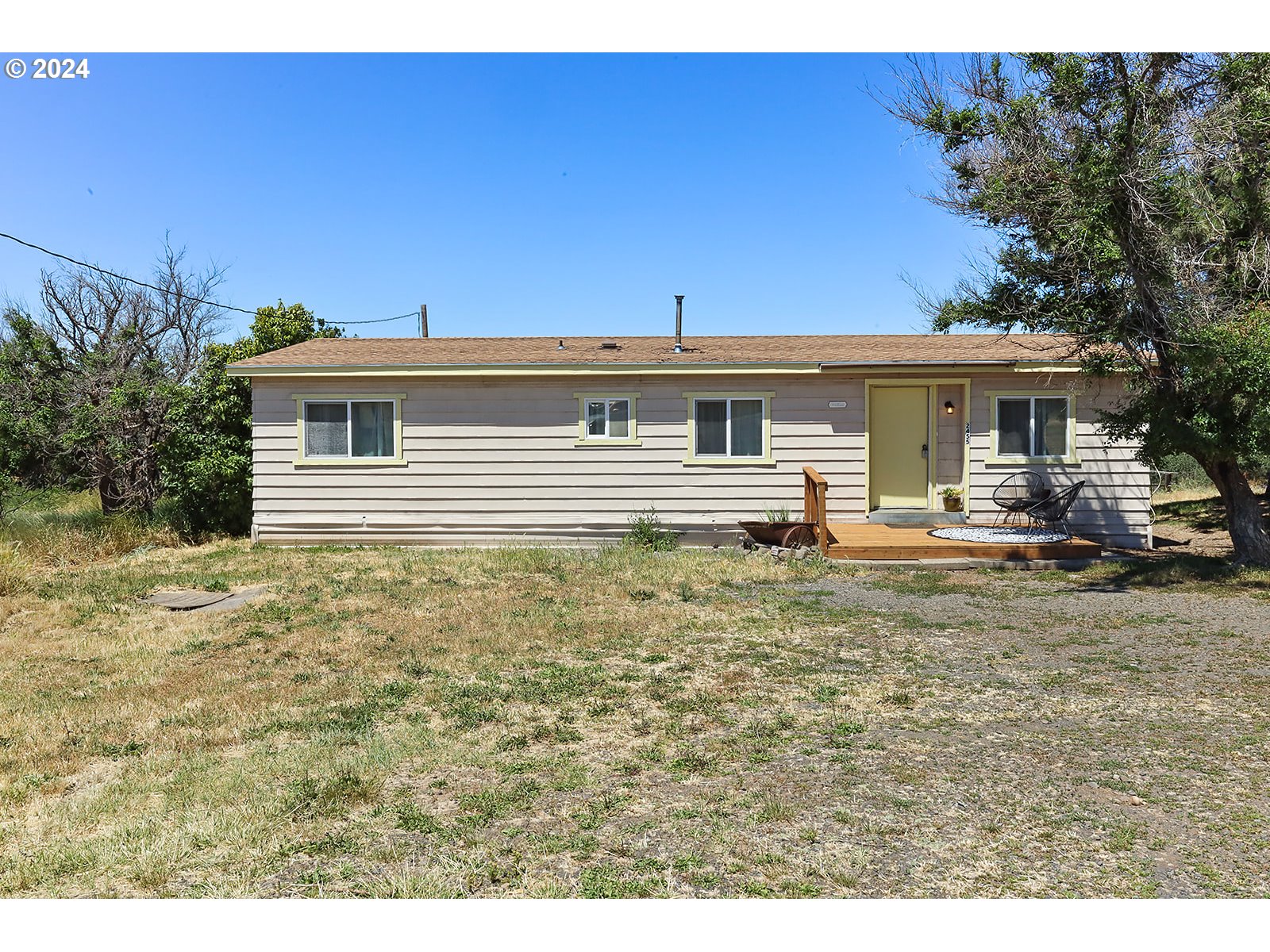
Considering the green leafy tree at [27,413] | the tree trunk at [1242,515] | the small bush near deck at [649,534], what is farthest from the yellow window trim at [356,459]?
the tree trunk at [1242,515]

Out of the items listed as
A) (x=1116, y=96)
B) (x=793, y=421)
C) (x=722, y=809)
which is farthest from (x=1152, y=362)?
(x=722, y=809)

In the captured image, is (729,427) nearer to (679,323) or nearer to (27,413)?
(679,323)

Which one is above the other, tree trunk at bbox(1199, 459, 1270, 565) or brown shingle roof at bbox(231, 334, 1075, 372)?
brown shingle roof at bbox(231, 334, 1075, 372)

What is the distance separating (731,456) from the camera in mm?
13844

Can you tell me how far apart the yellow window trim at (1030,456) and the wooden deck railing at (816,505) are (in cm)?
293

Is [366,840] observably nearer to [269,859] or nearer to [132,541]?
[269,859]

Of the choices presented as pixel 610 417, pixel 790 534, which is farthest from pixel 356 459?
pixel 790 534

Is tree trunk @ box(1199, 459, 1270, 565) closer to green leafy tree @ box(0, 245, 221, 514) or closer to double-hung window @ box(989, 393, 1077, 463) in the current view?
double-hung window @ box(989, 393, 1077, 463)

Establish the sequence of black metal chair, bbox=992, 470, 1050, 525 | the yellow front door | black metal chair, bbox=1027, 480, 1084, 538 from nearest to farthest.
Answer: black metal chair, bbox=1027, 480, 1084, 538 → black metal chair, bbox=992, 470, 1050, 525 → the yellow front door

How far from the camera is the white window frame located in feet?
45.5

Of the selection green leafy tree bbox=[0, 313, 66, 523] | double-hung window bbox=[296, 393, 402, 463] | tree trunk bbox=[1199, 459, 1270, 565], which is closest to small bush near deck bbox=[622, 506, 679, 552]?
double-hung window bbox=[296, 393, 402, 463]

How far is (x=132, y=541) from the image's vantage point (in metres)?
13.8

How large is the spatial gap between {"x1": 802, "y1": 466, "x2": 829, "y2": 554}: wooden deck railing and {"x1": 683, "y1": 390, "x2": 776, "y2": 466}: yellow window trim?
2.49ft

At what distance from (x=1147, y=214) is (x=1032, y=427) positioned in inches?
187
